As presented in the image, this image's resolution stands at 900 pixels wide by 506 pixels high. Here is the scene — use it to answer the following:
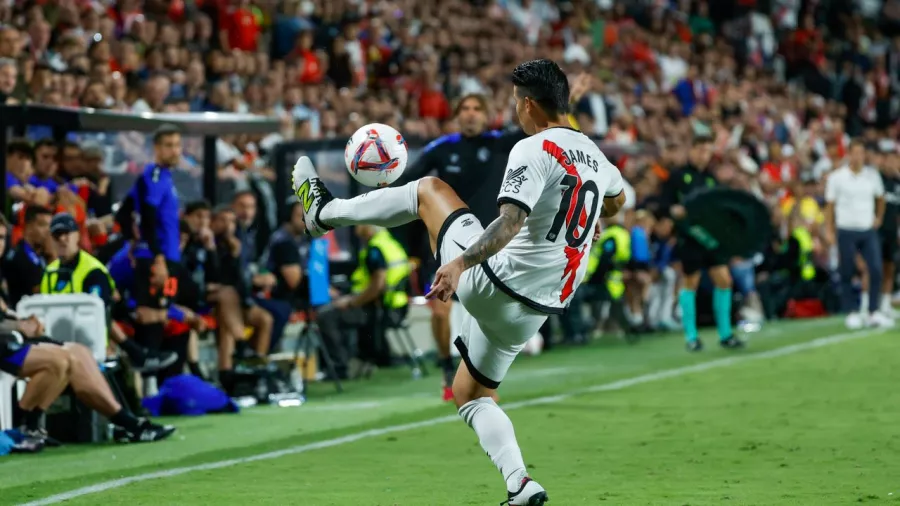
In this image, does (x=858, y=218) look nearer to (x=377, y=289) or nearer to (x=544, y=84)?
(x=377, y=289)

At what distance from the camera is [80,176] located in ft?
46.0

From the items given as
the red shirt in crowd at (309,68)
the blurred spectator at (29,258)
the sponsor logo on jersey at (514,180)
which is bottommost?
the blurred spectator at (29,258)

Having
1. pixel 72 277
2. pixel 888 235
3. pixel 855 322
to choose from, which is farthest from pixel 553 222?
pixel 888 235

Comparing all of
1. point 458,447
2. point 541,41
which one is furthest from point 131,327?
point 541,41

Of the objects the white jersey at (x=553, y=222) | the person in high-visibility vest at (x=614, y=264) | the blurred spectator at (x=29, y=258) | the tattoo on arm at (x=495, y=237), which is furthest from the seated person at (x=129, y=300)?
the person in high-visibility vest at (x=614, y=264)

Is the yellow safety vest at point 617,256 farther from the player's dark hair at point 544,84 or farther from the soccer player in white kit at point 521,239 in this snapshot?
the player's dark hair at point 544,84

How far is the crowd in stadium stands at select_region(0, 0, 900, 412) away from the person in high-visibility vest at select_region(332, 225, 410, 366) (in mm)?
1012

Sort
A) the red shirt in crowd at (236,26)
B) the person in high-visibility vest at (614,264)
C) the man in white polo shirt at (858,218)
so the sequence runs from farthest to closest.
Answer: the red shirt in crowd at (236,26) < the man in white polo shirt at (858,218) < the person in high-visibility vest at (614,264)

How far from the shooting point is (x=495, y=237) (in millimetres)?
6566

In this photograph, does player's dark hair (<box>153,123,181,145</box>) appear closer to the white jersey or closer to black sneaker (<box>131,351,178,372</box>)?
black sneaker (<box>131,351,178,372</box>)

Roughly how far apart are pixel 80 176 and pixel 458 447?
5533 mm

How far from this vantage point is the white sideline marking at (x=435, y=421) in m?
8.42

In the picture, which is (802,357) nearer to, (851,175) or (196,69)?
(851,175)

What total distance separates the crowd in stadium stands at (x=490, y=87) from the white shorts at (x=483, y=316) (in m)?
2.70
